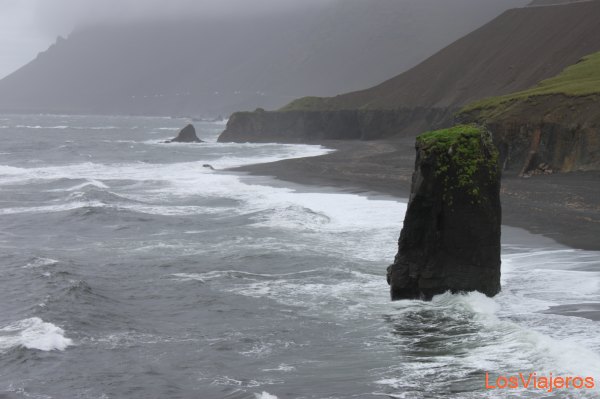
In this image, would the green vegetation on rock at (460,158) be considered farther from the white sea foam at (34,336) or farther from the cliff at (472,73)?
the cliff at (472,73)

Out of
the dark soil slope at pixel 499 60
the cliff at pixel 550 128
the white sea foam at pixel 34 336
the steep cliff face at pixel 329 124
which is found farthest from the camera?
the steep cliff face at pixel 329 124

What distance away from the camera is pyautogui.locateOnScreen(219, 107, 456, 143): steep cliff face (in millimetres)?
96688

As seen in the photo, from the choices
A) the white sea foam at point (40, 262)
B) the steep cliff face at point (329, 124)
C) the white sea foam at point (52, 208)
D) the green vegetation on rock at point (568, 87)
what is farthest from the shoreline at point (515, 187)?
the steep cliff face at point (329, 124)

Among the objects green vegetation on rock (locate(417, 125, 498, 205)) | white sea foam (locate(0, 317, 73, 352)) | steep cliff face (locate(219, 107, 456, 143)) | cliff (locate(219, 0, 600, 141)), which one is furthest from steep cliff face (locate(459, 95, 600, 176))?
steep cliff face (locate(219, 107, 456, 143))

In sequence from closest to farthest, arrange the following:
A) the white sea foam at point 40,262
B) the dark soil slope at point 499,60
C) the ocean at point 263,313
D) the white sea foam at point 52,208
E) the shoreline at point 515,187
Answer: the ocean at point 263,313 < the white sea foam at point 40,262 < the shoreline at point 515,187 < the white sea foam at point 52,208 < the dark soil slope at point 499,60

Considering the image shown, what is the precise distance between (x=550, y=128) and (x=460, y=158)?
2776 cm

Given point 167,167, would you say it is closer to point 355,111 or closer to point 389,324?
point 355,111

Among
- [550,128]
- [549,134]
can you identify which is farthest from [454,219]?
[550,128]

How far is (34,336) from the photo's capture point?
686 inches

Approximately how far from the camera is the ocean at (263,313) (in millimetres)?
14250

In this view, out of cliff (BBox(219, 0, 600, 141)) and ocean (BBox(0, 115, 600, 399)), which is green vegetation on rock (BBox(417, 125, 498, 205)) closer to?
ocean (BBox(0, 115, 600, 399))

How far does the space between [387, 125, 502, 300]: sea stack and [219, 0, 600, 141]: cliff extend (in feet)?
220

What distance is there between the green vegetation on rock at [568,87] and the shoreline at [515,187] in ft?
23.5

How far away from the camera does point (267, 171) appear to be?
57406 mm
